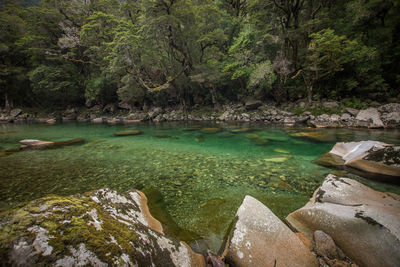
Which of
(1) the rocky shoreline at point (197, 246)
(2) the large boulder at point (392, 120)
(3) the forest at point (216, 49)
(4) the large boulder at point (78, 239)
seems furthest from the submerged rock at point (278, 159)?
(3) the forest at point (216, 49)

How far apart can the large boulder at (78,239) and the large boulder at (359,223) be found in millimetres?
1820

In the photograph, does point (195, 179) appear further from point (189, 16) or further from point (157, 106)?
point (157, 106)

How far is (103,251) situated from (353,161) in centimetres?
632

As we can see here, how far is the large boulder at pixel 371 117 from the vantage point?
417 inches

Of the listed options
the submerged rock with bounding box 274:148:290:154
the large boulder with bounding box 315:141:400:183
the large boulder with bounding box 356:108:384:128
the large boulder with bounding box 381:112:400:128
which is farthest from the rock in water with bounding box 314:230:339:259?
the large boulder with bounding box 381:112:400:128

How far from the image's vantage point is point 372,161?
4.20 metres

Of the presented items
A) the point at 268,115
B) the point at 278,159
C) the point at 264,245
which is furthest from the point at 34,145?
the point at 268,115

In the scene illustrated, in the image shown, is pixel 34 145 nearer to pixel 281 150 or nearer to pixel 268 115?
pixel 281 150

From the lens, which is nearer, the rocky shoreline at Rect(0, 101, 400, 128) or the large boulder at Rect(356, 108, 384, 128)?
the large boulder at Rect(356, 108, 384, 128)

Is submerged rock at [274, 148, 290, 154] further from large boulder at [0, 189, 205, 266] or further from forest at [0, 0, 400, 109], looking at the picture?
forest at [0, 0, 400, 109]

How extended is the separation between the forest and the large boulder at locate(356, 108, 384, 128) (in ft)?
9.43

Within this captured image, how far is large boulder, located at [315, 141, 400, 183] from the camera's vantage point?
3.91 metres

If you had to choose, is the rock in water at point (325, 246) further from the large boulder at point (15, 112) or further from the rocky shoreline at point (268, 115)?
the large boulder at point (15, 112)

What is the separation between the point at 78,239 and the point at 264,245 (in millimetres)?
1959
